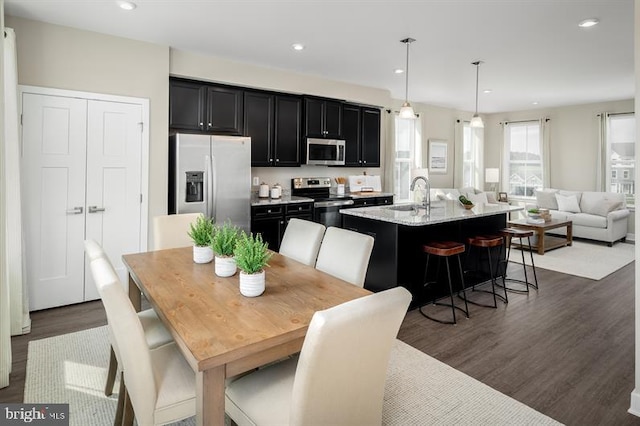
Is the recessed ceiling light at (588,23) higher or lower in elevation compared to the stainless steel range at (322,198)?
higher

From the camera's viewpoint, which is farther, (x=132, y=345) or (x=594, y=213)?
(x=594, y=213)

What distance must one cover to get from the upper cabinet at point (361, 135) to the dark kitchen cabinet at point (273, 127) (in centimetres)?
97

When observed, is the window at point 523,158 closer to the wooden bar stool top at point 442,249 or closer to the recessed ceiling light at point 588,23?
the recessed ceiling light at point 588,23

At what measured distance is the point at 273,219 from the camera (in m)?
4.88

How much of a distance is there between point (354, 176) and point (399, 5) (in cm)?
347

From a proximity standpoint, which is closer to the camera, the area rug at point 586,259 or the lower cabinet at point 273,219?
the lower cabinet at point 273,219

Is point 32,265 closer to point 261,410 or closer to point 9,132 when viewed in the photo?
point 9,132

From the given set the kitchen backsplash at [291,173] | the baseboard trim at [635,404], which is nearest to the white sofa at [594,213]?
the kitchen backsplash at [291,173]

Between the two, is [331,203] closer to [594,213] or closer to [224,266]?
[224,266]

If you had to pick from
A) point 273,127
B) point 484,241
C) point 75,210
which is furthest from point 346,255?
point 273,127

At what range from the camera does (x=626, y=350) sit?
9.58ft

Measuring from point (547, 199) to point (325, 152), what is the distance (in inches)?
203

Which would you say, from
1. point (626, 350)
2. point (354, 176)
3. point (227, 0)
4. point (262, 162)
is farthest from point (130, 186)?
point (626, 350)

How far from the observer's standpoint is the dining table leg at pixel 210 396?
128 cm
